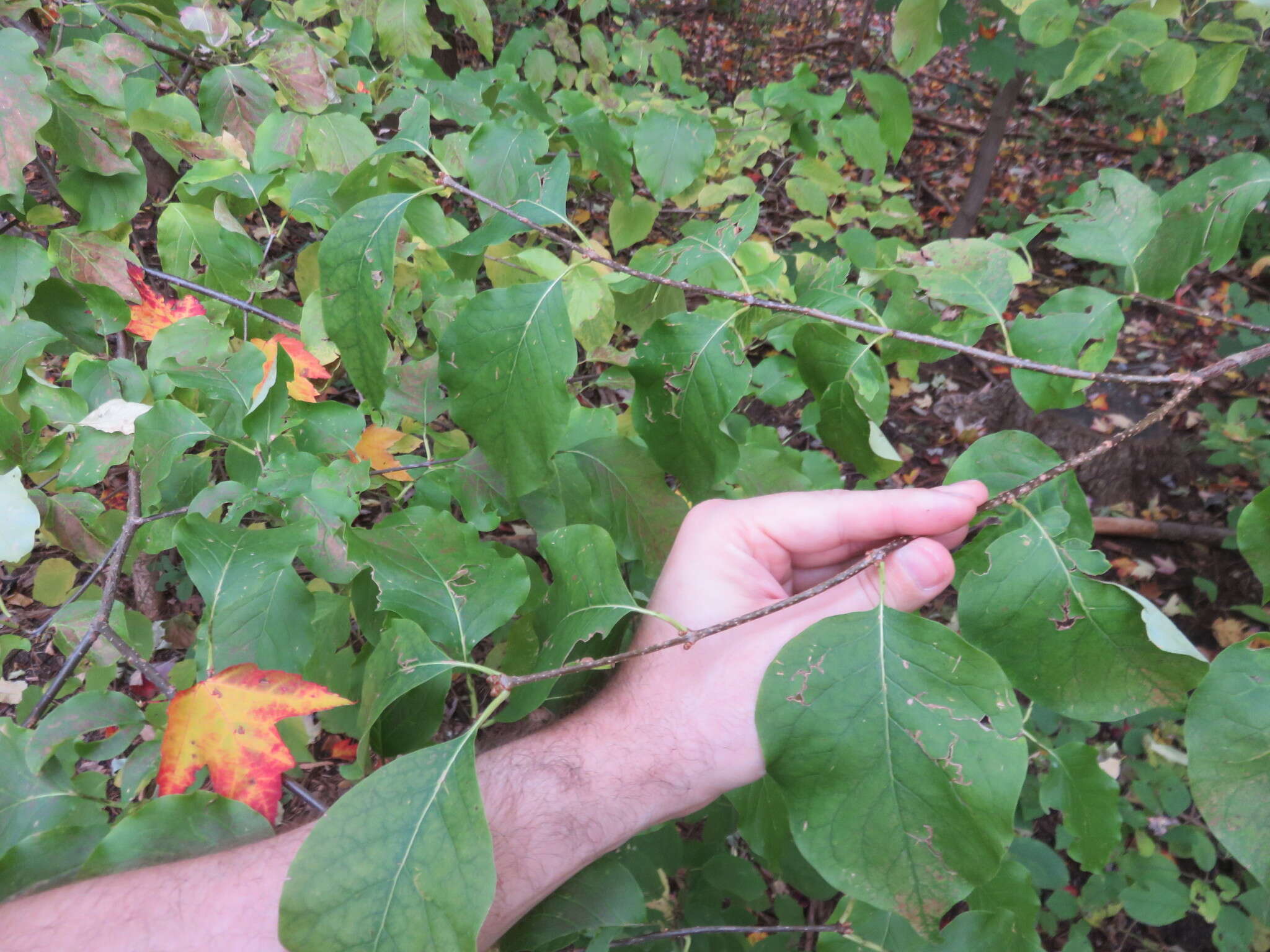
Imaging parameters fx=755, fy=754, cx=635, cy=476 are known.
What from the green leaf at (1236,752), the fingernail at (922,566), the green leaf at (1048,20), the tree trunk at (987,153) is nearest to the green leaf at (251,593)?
the fingernail at (922,566)

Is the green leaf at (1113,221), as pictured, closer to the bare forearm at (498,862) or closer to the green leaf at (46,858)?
the bare forearm at (498,862)

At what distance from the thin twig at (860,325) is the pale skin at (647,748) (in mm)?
167

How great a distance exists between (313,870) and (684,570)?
2.14 feet

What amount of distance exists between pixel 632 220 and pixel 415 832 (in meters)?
1.39

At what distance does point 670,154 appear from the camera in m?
1.50

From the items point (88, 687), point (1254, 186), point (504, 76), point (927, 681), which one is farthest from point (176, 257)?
point (1254, 186)

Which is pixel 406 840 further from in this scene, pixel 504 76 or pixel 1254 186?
pixel 504 76

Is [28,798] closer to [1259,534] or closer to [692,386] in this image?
[692,386]

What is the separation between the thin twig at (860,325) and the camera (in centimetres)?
89

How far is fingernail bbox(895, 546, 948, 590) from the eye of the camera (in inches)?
38.6

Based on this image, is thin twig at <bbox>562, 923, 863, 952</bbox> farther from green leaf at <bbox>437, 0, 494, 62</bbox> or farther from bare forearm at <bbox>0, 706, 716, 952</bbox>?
green leaf at <bbox>437, 0, 494, 62</bbox>

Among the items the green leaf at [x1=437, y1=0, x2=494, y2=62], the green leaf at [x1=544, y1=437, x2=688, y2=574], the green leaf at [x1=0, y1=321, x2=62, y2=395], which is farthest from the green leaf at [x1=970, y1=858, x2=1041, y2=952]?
the green leaf at [x1=437, y1=0, x2=494, y2=62]

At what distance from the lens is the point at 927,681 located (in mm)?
796

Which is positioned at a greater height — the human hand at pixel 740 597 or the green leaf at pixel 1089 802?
the human hand at pixel 740 597
